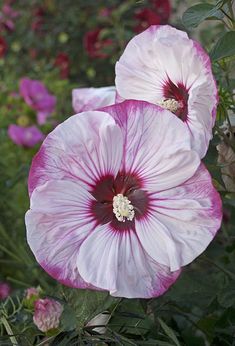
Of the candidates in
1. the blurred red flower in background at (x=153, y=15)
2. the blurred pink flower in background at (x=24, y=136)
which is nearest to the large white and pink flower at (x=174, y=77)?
the blurred pink flower in background at (x=24, y=136)

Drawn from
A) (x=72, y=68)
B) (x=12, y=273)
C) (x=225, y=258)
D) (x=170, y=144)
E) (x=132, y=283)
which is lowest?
(x=72, y=68)

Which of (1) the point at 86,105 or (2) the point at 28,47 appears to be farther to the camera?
(2) the point at 28,47

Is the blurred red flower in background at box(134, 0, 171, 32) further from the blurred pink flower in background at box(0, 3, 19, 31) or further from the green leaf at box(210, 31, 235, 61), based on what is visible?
the green leaf at box(210, 31, 235, 61)

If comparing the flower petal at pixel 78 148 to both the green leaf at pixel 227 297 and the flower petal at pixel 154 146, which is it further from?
the green leaf at pixel 227 297

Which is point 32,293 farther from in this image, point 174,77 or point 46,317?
point 174,77

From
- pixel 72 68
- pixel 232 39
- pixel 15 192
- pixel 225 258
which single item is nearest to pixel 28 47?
pixel 72 68

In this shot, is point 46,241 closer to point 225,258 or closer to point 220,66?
point 220,66
